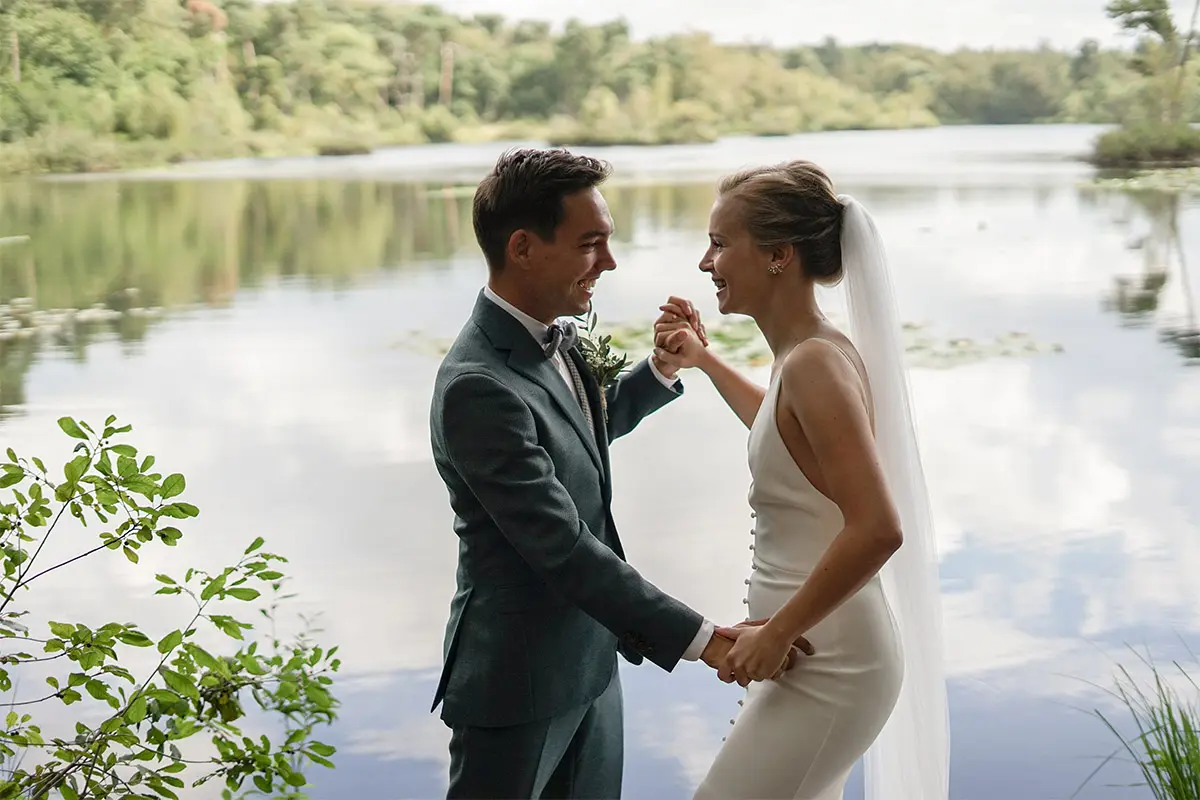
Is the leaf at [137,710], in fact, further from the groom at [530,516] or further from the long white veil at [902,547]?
the long white veil at [902,547]

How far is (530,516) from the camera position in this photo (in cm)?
197

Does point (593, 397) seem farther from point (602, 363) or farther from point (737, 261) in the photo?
point (737, 261)

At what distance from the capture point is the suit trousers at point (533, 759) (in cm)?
212

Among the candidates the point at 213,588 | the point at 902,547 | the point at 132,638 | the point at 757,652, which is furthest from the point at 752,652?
the point at 132,638


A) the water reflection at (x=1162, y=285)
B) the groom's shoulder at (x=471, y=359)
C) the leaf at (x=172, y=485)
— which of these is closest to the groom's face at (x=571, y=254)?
the groom's shoulder at (x=471, y=359)

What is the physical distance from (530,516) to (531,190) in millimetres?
549

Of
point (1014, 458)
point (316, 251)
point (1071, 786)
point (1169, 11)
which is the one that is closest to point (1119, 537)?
point (1014, 458)

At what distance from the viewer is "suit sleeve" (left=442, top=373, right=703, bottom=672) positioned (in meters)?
1.98

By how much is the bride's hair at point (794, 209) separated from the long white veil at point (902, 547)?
30 mm

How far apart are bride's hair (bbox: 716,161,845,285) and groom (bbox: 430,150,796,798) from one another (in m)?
0.26

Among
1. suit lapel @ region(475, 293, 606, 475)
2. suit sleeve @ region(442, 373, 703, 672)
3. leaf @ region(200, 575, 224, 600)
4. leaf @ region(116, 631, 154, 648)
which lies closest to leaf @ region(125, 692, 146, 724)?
leaf @ region(116, 631, 154, 648)

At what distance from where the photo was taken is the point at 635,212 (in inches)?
157

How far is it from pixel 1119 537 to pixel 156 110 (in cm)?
319

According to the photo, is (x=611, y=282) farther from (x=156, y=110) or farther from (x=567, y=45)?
(x=156, y=110)
